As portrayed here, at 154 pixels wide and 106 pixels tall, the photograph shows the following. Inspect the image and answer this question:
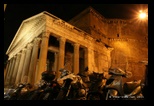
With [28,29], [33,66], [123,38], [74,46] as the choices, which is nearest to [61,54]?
[74,46]

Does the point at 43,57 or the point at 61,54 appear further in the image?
the point at 61,54

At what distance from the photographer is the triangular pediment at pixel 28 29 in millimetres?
19269

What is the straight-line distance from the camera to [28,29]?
2248 centimetres

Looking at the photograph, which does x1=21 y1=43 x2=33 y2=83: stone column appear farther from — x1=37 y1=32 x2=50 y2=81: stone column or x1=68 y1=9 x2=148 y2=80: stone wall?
x1=68 y1=9 x2=148 y2=80: stone wall

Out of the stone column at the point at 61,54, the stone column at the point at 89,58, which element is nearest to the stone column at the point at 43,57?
the stone column at the point at 61,54

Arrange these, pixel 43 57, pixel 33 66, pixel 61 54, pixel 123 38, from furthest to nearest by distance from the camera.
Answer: pixel 123 38, pixel 61 54, pixel 33 66, pixel 43 57

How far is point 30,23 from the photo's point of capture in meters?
22.4

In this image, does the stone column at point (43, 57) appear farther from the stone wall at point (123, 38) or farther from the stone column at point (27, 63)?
the stone wall at point (123, 38)

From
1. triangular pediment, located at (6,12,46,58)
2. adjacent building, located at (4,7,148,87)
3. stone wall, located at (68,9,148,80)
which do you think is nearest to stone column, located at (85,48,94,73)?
adjacent building, located at (4,7,148,87)

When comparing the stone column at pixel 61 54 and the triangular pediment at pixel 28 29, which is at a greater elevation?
the triangular pediment at pixel 28 29

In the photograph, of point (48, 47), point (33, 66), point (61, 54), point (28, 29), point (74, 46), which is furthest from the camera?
point (48, 47)

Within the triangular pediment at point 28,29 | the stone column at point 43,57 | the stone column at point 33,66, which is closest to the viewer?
the stone column at point 43,57

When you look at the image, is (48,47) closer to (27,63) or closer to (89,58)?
(27,63)

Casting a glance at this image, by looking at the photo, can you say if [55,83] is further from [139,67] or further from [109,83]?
[139,67]
